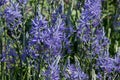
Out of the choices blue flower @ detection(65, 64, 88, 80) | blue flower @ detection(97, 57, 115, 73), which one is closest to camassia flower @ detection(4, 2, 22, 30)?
blue flower @ detection(65, 64, 88, 80)

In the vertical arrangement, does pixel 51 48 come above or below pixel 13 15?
below

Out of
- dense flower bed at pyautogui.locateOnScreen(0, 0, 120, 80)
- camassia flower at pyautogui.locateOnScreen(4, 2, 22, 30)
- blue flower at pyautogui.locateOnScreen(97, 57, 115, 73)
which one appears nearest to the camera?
dense flower bed at pyautogui.locateOnScreen(0, 0, 120, 80)

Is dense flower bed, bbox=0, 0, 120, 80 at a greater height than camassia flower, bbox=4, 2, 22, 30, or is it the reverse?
camassia flower, bbox=4, 2, 22, 30

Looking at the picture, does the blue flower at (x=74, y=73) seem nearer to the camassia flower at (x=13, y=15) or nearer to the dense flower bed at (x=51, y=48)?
the dense flower bed at (x=51, y=48)

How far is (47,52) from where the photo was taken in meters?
2.50

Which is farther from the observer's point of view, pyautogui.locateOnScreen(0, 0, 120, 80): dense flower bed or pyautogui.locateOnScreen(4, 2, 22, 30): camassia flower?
pyautogui.locateOnScreen(4, 2, 22, 30): camassia flower

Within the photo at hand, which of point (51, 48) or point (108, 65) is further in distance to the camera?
point (108, 65)

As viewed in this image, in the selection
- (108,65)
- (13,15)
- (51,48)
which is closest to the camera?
(51,48)

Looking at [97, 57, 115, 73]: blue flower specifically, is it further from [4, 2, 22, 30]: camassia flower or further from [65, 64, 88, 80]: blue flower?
[4, 2, 22, 30]: camassia flower

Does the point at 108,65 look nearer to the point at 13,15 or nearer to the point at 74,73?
the point at 74,73

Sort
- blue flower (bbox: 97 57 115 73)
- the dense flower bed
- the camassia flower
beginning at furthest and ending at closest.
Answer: the camassia flower < blue flower (bbox: 97 57 115 73) < the dense flower bed

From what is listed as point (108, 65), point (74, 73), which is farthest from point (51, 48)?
point (108, 65)

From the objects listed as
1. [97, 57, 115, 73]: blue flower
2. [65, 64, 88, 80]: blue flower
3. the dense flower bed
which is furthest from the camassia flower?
[97, 57, 115, 73]: blue flower

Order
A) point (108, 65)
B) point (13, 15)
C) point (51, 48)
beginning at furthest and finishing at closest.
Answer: point (13, 15), point (108, 65), point (51, 48)
